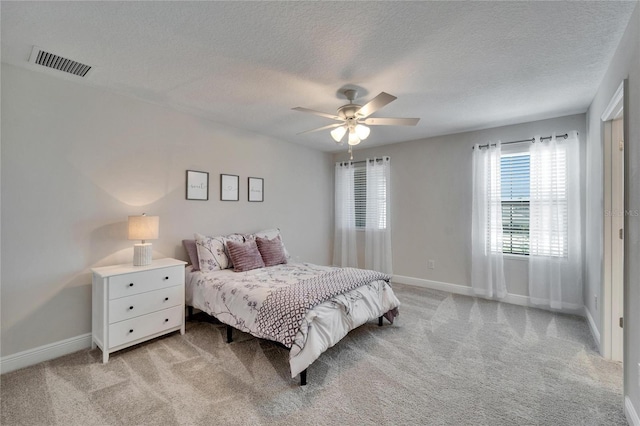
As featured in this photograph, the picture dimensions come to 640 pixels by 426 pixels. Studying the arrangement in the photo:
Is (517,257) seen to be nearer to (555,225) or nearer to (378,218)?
(555,225)

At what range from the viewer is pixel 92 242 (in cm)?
271

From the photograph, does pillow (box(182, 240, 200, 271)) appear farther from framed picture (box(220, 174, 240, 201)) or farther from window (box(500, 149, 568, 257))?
window (box(500, 149, 568, 257))

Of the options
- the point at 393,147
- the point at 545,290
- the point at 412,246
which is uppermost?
the point at 393,147

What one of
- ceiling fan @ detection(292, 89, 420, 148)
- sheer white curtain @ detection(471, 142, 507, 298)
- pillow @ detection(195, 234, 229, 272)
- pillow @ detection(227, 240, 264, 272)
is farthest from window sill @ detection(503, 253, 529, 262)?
pillow @ detection(195, 234, 229, 272)

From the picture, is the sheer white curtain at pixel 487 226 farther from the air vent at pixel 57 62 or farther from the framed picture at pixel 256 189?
the air vent at pixel 57 62

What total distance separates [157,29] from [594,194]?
420 centimetres

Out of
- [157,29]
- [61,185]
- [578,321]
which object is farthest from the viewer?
[578,321]

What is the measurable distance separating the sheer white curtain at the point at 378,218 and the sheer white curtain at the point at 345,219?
319mm

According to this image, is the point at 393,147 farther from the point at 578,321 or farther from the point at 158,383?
the point at 158,383

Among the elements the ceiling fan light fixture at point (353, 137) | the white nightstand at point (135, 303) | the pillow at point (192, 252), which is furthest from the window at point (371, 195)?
the white nightstand at point (135, 303)

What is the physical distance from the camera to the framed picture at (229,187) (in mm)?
3834

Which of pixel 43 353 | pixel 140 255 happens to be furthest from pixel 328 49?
pixel 43 353

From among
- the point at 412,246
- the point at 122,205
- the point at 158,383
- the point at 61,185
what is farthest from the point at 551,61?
the point at 61,185

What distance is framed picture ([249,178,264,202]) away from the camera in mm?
4203
